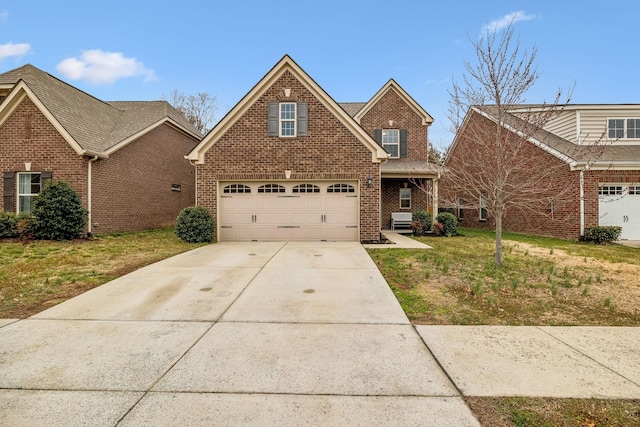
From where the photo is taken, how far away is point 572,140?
15.7 m

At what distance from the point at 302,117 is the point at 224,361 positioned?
34.5ft

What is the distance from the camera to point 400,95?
18016 millimetres

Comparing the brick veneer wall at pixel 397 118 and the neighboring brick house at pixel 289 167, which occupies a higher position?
the brick veneer wall at pixel 397 118

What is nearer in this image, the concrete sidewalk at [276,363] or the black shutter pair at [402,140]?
the concrete sidewalk at [276,363]

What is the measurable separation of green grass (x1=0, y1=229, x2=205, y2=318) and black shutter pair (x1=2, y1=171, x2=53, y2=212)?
9.72 ft

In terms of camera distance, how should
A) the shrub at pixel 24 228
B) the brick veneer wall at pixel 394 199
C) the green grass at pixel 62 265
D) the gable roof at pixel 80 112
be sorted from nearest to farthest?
the green grass at pixel 62 265 < the shrub at pixel 24 228 < the gable roof at pixel 80 112 < the brick veneer wall at pixel 394 199

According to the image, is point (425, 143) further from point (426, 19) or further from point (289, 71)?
point (289, 71)

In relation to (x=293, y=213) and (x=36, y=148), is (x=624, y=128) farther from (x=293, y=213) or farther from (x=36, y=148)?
(x=36, y=148)

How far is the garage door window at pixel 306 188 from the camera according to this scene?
41.0 feet

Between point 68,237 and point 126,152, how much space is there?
503cm

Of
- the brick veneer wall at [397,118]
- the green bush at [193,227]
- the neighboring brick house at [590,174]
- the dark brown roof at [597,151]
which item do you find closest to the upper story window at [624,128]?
the neighboring brick house at [590,174]

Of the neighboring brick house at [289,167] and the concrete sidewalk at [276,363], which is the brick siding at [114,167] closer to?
the neighboring brick house at [289,167]

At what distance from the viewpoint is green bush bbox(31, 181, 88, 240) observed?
1141 centimetres

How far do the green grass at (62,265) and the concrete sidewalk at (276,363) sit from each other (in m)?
0.87
